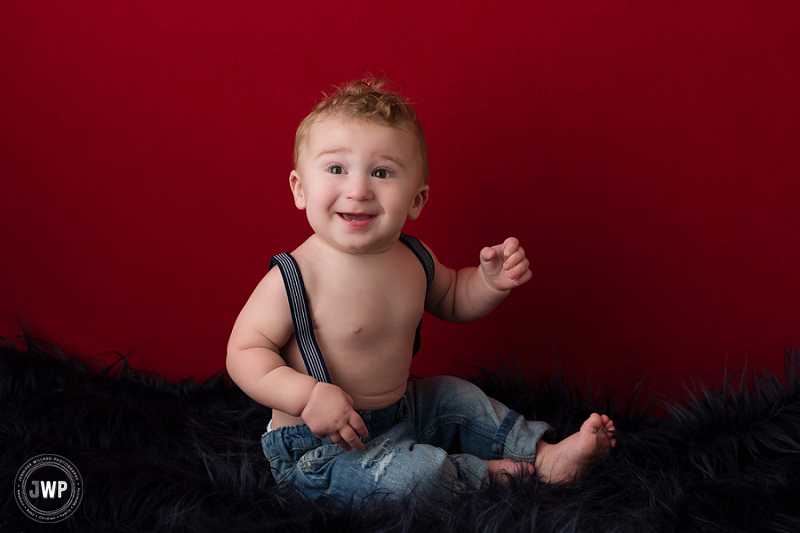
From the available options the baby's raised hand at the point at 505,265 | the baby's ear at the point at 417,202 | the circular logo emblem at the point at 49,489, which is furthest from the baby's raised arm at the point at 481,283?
the circular logo emblem at the point at 49,489

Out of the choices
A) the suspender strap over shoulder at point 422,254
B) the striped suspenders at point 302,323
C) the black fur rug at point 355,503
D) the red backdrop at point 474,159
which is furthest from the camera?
the red backdrop at point 474,159

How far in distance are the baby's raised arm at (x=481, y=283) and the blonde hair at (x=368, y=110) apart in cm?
16

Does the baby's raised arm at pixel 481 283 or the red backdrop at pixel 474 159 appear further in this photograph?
the red backdrop at pixel 474 159

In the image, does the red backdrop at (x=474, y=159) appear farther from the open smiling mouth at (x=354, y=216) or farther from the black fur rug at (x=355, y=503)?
the open smiling mouth at (x=354, y=216)

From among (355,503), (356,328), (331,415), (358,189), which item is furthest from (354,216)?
(355,503)

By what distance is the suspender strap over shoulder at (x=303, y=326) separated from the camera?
91 cm

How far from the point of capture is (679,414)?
3.38 ft

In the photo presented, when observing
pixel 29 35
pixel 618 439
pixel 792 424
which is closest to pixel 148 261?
pixel 29 35

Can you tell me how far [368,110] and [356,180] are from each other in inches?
3.7

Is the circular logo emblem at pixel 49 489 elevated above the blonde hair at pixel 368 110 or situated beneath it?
situated beneath

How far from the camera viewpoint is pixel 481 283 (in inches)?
40.6

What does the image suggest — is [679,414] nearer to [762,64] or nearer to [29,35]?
[762,64]

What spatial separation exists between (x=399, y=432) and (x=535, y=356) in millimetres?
508

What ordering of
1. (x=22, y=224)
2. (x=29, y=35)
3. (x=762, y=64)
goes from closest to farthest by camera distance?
(x=762, y=64)
(x=29, y=35)
(x=22, y=224)
